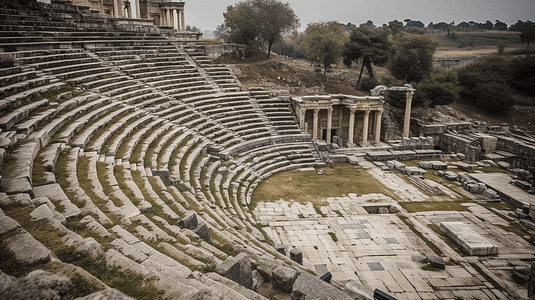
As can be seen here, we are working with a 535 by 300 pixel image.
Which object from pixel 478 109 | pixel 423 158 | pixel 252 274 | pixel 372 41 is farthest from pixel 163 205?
pixel 478 109

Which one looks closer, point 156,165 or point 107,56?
point 156,165

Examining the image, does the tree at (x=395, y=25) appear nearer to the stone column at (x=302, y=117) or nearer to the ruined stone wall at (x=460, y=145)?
the ruined stone wall at (x=460, y=145)

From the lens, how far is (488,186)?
17953 millimetres

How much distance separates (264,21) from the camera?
1344 inches

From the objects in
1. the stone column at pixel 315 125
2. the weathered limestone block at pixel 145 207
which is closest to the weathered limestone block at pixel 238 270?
the weathered limestone block at pixel 145 207

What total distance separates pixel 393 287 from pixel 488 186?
1200 cm

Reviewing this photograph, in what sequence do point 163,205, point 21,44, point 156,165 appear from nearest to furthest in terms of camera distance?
point 163,205 < point 156,165 < point 21,44

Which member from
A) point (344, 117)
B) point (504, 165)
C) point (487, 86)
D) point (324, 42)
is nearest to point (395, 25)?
point (487, 86)

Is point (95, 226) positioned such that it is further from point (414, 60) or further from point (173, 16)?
point (414, 60)

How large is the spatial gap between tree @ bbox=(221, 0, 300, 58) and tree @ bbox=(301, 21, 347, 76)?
6.57ft

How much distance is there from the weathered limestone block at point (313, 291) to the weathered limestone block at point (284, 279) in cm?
45

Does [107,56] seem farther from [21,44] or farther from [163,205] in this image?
[163,205]

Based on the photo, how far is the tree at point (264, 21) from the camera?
34031 millimetres

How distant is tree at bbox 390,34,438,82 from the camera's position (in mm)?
36875
